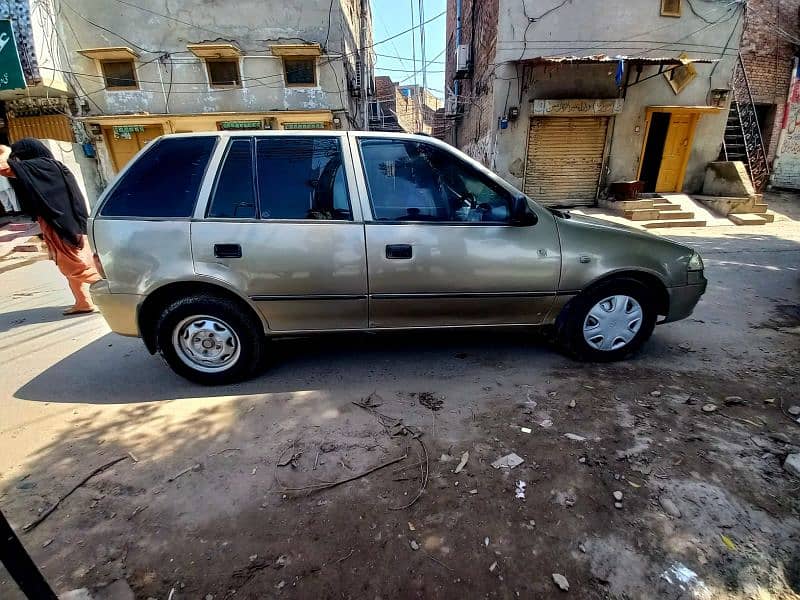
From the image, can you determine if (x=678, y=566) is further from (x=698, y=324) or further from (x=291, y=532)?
(x=698, y=324)

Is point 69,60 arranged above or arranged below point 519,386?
above

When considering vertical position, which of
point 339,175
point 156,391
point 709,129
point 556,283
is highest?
point 709,129

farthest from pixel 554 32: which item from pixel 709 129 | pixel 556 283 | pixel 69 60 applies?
pixel 69 60

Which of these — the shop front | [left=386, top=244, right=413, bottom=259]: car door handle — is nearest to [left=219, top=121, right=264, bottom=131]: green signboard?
the shop front

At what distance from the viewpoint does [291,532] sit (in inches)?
73.7

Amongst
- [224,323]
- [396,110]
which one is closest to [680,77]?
[224,323]

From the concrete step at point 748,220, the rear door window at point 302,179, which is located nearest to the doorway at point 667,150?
the concrete step at point 748,220

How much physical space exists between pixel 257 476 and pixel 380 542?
816mm

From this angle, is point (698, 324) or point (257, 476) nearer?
point (257, 476)

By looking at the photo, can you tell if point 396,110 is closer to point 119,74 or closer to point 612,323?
point 119,74

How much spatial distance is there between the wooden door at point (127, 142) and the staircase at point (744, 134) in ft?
63.2

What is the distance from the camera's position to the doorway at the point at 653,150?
1239 cm

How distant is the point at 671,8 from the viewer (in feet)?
36.8

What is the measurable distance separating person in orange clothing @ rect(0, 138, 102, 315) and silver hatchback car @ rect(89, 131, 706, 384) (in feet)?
7.24
